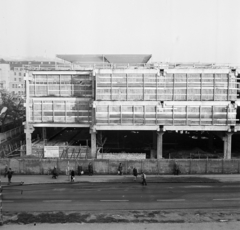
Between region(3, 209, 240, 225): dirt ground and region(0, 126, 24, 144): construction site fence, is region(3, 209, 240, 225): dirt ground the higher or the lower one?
the lower one

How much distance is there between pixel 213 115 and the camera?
39.2 meters

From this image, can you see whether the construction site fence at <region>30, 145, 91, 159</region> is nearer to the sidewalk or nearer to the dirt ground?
the sidewalk

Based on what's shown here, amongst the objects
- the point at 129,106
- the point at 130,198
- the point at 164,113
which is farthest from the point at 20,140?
the point at 130,198

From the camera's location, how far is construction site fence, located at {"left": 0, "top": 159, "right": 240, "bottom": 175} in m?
31.2

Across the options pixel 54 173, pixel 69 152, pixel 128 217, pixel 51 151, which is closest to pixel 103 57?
pixel 69 152

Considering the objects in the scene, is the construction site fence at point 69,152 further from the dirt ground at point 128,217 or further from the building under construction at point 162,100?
the dirt ground at point 128,217

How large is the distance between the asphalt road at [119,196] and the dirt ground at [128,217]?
Answer: 3.52 feet

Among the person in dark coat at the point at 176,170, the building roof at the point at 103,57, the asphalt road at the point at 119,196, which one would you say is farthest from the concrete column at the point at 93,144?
the asphalt road at the point at 119,196

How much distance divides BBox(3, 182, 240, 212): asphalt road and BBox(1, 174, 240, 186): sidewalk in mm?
927

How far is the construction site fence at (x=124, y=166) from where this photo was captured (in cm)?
3122

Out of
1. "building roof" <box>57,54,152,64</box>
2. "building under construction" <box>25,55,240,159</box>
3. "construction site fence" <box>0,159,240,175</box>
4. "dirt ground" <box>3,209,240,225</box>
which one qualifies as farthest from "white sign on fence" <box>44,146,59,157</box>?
"dirt ground" <box>3,209,240,225</box>

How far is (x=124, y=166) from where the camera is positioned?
31281mm

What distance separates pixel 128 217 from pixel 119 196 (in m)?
4.85

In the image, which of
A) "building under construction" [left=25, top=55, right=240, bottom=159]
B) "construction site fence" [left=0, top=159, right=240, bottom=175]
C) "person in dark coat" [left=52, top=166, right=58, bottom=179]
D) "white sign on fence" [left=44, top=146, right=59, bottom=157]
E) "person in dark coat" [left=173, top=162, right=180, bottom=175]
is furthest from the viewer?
"white sign on fence" [left=44, top=146, right=59, bottom=157]
